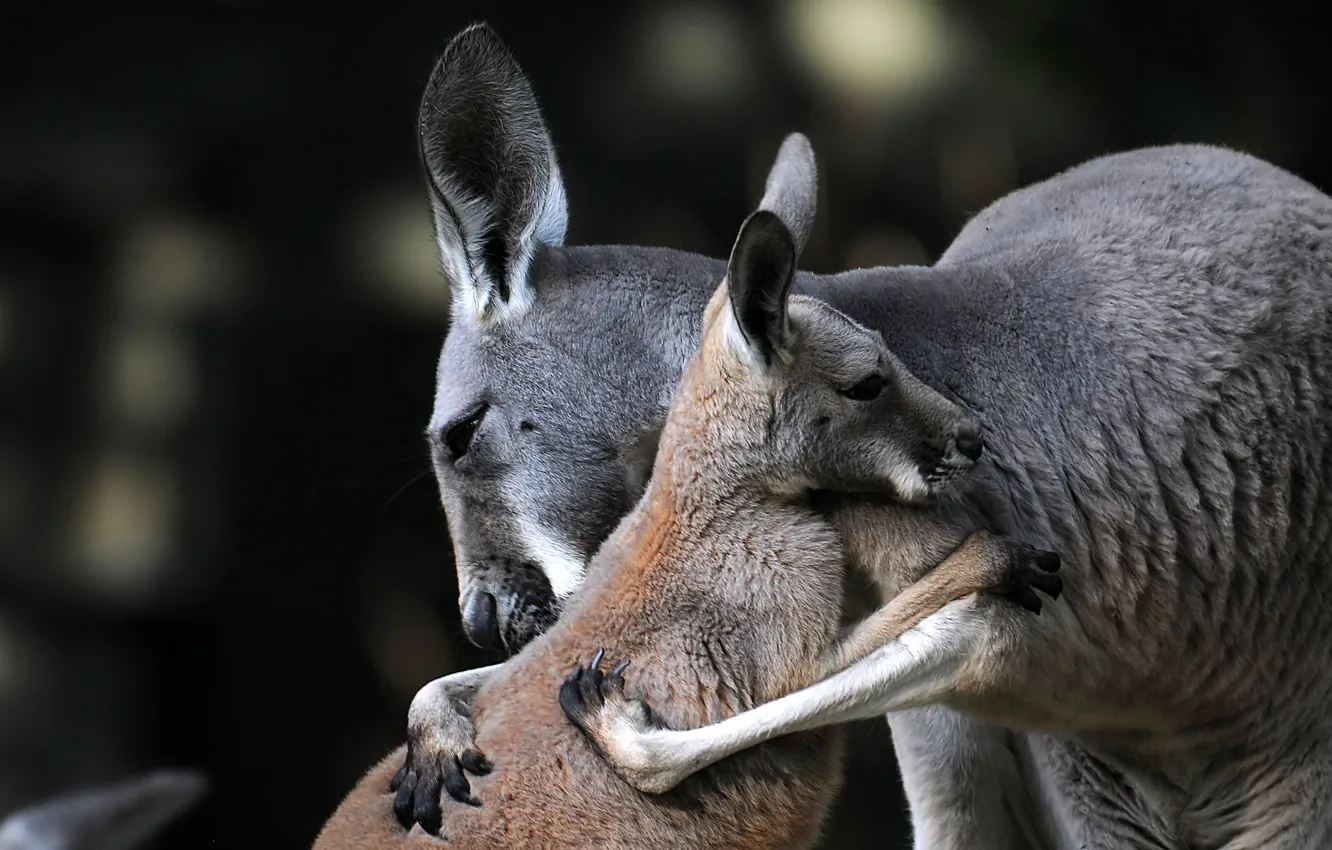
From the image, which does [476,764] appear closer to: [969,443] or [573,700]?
[573,700]

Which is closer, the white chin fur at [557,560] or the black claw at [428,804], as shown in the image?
the black claw at [428,804]

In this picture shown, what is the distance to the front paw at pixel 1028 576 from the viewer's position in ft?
8.09

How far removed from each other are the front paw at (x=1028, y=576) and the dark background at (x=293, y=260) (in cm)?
222

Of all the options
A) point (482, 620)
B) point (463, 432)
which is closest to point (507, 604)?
point (482, 620)

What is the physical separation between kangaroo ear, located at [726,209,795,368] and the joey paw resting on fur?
20.9 inches

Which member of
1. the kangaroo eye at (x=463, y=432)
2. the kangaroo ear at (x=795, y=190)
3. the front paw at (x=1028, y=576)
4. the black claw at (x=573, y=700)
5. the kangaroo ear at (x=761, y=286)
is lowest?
the black claw at (x=573, y=700)

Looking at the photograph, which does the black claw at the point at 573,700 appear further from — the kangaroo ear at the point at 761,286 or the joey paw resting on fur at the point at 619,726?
the kangaroo ear at the point at 761,286

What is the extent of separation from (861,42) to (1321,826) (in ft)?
9.55

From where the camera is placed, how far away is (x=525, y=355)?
10.0ft

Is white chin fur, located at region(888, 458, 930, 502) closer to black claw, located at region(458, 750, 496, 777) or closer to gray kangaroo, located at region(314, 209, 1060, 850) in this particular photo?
gray kangaroo, located at region(314, 209, 1060, 850)

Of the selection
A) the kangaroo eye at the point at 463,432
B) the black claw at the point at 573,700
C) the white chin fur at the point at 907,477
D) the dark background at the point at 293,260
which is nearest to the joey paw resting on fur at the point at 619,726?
the black claw at the point at 573,700

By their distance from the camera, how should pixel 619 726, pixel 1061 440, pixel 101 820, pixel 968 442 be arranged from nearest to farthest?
pixel 101 820 → pixel 619 726 → pixel 968 442 → pixel 1061 440

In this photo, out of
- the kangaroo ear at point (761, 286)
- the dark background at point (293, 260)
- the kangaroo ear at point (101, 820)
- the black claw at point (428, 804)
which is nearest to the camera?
the kangaroo ear at point (101, 820)

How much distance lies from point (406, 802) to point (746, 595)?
2.03 feet
